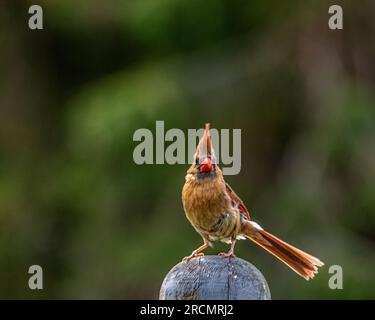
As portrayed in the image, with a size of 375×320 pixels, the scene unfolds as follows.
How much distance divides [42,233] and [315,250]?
3315mm

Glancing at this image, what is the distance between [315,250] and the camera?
975 cm

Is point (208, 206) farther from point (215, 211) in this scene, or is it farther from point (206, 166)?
point (206, 166)

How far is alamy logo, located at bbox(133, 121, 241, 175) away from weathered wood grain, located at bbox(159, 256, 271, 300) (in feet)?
13.8

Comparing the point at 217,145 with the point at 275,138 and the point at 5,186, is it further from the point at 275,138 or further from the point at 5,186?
the point at 5,186

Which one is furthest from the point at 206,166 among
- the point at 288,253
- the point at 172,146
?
the point at 172,146

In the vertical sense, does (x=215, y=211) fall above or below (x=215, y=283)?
above

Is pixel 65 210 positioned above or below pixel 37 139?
below

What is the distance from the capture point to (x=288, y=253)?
19.9 feet

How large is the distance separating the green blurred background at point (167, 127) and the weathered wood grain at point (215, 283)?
534 cm

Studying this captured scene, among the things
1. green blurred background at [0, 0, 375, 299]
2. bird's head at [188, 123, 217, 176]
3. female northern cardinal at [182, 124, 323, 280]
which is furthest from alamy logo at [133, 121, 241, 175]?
bird's head at [188, 123, 217, 176]

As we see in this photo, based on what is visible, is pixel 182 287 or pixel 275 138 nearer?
pixel 182 287

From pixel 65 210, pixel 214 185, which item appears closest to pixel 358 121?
pixel 65 210

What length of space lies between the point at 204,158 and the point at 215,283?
1.39 metres

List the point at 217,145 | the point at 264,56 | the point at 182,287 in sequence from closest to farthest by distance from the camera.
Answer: the point at 182,287 < the point at 217,145 < the point at 264,56
